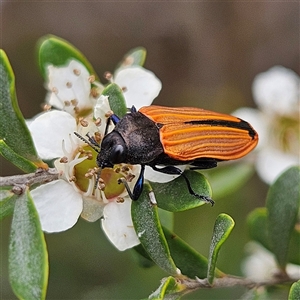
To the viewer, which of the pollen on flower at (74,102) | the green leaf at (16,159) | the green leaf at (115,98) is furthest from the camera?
the pollen on flower at (74,102)

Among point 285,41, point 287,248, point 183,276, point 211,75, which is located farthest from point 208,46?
point 183,276

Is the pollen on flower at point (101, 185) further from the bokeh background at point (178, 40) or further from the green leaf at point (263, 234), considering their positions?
the bokeh background at point (178, 40)

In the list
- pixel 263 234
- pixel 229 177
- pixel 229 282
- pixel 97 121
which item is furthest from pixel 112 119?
pixel 229 177

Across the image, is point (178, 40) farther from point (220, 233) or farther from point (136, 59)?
point (220, 233)

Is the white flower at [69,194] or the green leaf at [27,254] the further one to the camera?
the white flower at [69,194]

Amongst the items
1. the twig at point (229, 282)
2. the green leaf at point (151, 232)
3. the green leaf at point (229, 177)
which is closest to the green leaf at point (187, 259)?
the twig at point (229, 282)
